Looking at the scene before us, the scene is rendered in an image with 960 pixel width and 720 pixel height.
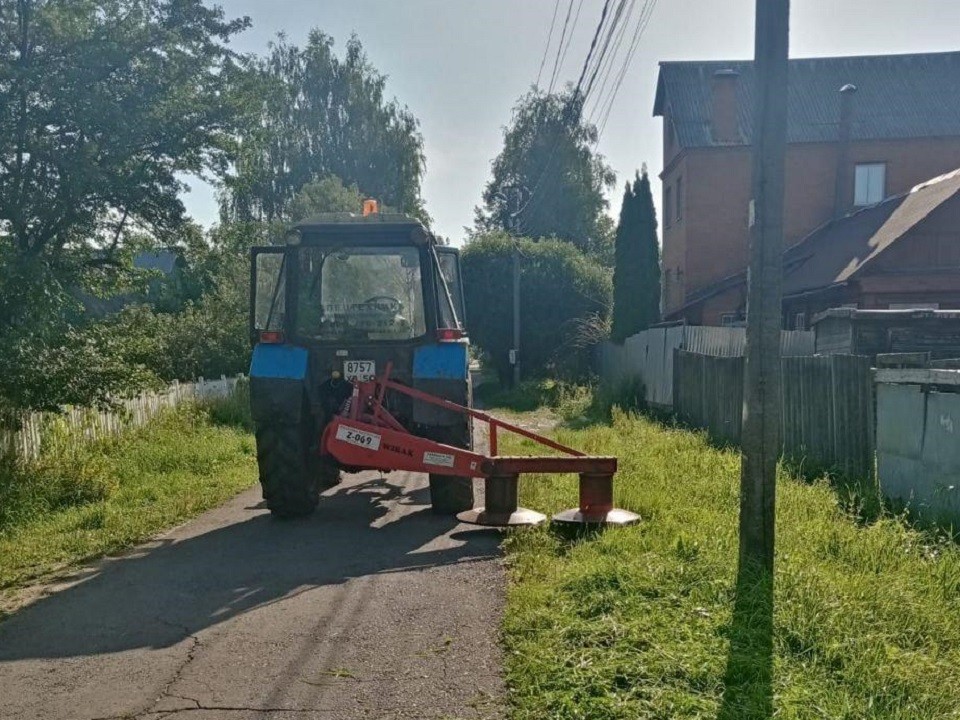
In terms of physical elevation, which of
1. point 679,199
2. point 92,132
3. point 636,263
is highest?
point 679,199

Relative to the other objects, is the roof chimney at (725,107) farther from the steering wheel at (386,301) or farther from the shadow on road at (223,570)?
the shadow on road at (223,570)

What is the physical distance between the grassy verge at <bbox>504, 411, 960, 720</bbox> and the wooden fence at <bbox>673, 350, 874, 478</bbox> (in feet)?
6.18

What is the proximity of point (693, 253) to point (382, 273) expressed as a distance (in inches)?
754

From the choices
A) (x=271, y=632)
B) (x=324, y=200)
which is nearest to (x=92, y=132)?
(x=271, y=632)

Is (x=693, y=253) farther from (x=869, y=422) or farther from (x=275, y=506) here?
(x=275, y=506)

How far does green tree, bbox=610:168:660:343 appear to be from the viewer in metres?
25.5

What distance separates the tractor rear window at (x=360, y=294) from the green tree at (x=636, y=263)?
17.9 m

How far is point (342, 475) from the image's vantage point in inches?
423

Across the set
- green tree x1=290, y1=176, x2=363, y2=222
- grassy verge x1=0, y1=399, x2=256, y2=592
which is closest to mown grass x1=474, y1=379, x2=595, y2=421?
green tree x1=290, y1=176, x2=363, y2=222

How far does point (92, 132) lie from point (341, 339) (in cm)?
731

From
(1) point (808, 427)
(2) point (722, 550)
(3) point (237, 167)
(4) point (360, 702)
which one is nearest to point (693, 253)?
(3) point (237, 167)

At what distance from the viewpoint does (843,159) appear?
83.3 ft

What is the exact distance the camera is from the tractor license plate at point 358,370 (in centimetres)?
784

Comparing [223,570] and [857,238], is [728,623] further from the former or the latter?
[857,238]
